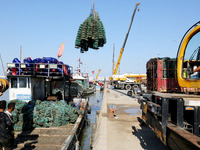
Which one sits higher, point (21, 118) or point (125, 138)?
point (21, 118)

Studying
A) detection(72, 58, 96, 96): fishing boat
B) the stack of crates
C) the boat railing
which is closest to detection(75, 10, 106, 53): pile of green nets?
the boat railing

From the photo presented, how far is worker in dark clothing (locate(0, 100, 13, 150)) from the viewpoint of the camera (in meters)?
4.64

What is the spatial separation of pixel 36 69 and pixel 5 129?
9.62 metres

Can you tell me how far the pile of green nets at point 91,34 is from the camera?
10820 millimetres

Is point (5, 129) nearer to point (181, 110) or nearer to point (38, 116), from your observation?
point (181, 110)

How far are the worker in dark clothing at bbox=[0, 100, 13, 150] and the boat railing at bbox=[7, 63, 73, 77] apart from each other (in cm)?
908

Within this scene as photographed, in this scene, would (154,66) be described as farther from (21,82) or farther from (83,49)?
(21,82)

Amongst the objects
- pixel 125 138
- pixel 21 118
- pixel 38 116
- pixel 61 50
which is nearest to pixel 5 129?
pixel 125 138

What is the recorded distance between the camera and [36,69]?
13.8 metres

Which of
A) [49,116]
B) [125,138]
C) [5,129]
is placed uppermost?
[5,129]

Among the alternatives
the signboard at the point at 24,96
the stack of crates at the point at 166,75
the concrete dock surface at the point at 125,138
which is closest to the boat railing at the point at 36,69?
the signboard at the point at 24,96

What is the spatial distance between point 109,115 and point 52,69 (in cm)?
599

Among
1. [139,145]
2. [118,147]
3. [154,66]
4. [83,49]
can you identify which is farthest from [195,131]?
[83,49]

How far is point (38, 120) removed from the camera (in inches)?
389
